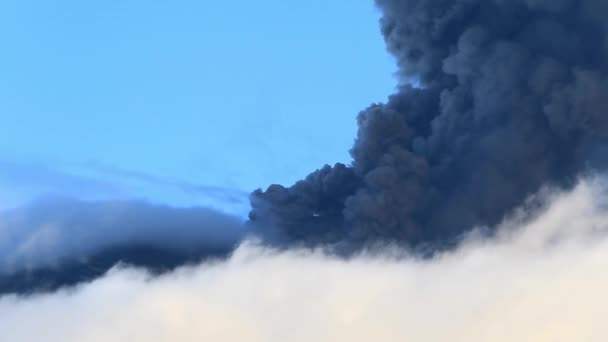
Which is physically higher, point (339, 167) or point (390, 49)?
point (390, 49)

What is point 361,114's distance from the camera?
6519cm

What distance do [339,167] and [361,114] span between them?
3.85 meters

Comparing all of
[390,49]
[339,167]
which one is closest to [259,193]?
[339,167]

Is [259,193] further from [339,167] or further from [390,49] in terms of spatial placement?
[390,49]

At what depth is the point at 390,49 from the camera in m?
67.6

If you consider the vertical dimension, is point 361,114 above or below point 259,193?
above

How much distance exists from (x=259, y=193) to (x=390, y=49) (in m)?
11.8

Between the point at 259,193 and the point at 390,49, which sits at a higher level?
the point at 390,49

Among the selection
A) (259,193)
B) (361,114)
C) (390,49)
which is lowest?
(259,193)

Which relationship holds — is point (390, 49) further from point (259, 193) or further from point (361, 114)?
point (259, 193)

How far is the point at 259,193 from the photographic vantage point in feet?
220

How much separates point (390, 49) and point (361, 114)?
200 inches

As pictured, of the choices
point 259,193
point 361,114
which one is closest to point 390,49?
point 361,114
